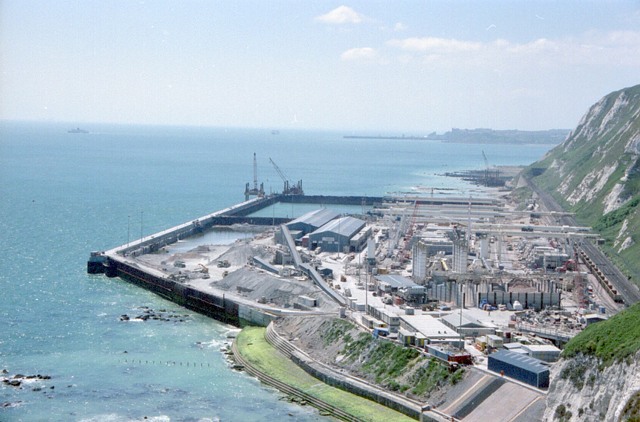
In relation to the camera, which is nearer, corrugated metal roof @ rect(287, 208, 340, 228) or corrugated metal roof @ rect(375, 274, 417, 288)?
corrugated metal roof @ rect(375, 274, 417, 288)

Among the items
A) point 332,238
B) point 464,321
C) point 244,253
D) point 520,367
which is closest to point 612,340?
point 520,367

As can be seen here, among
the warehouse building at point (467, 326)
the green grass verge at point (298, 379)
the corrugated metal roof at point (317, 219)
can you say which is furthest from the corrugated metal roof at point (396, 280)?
the corrugated metal roof at point (317, 219)

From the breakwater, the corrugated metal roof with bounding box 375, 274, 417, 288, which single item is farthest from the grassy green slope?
the breakwater

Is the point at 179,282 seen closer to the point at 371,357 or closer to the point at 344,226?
the point at 371,357

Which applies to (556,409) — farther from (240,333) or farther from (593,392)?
(240,333)

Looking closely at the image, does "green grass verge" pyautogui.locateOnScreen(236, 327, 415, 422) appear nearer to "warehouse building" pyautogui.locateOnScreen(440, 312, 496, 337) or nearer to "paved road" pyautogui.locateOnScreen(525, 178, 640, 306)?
"warehouse building" pyautogui.locateOnScreen(440, 312, 496, 337)

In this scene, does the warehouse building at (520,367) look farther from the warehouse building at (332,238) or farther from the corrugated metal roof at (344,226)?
the corrugated metal roof at (344,226)
